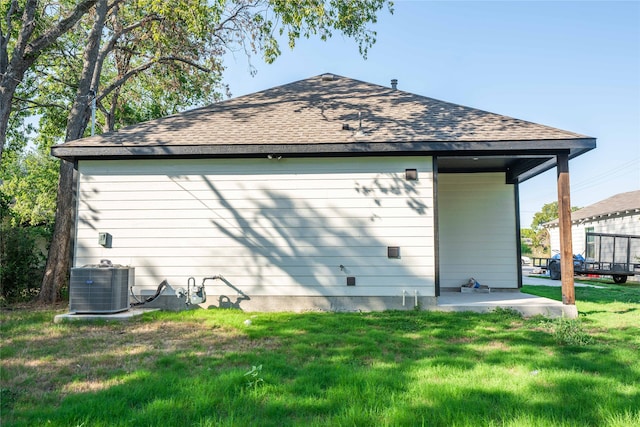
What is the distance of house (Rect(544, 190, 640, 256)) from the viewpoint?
64.2ft

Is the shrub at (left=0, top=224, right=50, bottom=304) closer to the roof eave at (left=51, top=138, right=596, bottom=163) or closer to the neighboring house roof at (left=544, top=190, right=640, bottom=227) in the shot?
the roof eave at (left=51, top=138, right=596, bottom=163)

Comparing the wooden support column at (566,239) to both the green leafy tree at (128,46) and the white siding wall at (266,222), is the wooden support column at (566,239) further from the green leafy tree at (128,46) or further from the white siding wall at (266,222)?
the green leafy tree at (128,46)

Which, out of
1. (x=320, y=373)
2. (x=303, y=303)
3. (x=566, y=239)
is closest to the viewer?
(x=320, y=373)

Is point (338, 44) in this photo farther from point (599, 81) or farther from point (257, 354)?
point (257, 354)

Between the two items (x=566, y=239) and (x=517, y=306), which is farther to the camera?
(x=517, y=306)

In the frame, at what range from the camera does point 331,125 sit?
840cm

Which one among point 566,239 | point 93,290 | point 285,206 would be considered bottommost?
point 93,290

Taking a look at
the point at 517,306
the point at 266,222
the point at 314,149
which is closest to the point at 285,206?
the point at 266,222

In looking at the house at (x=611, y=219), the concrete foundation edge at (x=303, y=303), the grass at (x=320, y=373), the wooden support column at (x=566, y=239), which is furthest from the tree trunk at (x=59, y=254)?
the house at (x=611, y=219)

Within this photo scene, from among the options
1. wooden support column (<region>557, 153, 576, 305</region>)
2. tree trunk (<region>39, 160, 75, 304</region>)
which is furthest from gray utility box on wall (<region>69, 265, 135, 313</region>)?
wooden support column (<region>557, 153, 576, 305</region>)

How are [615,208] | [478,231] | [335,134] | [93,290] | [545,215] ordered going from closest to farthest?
[93,290], [335,134], [478,231], [615,208], [545,215]

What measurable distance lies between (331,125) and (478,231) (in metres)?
4.90

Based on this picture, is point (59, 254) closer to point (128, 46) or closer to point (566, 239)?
point (128, 46)

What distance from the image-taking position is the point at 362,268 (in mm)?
7539
